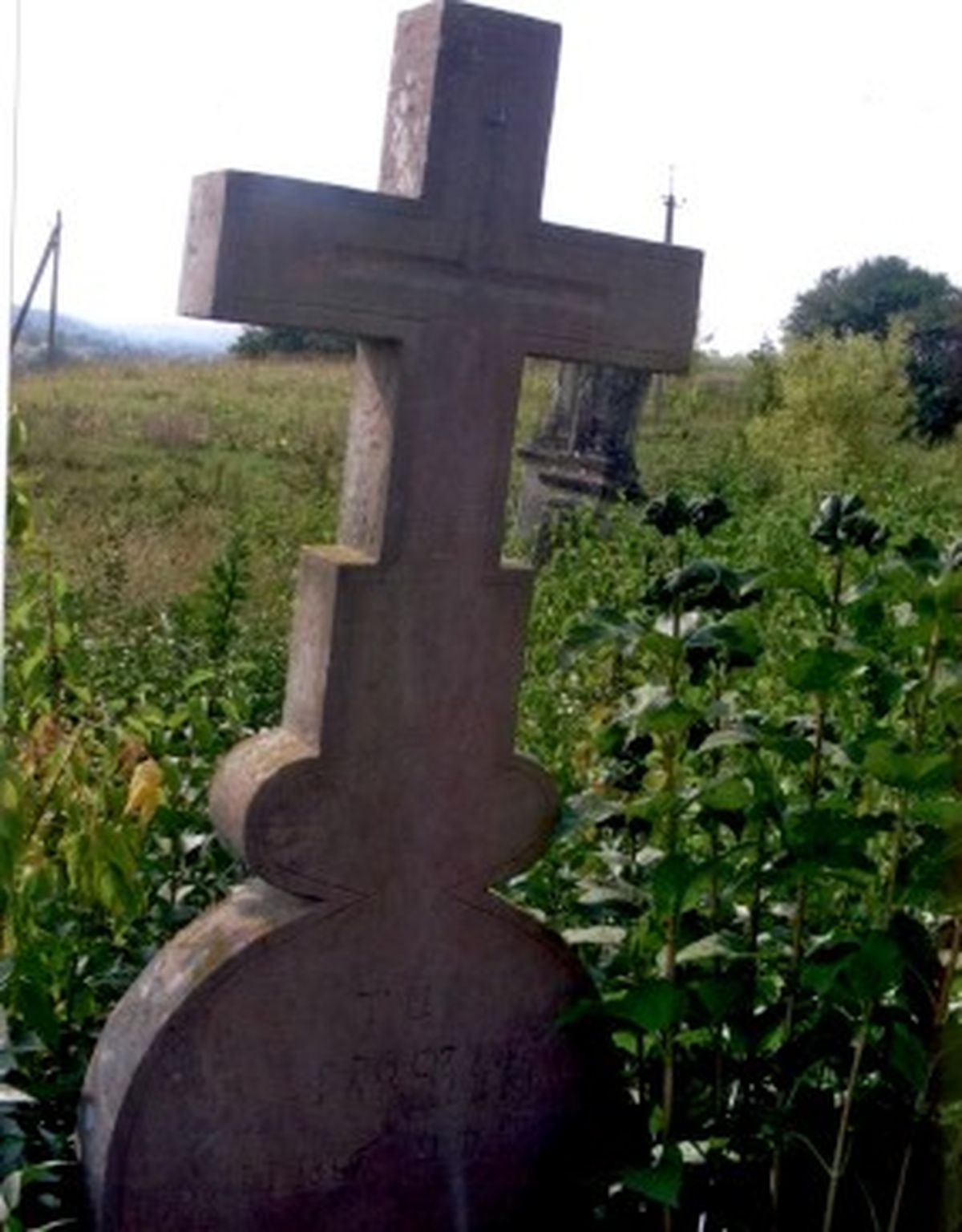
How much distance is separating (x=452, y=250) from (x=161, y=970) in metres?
1.00

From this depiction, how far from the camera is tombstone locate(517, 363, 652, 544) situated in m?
9.82

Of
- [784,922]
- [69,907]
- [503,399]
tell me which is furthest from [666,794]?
[69,907]

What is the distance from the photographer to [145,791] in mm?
2986

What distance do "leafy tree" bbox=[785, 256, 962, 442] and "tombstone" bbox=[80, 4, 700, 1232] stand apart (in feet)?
56.1

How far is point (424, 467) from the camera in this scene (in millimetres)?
2527

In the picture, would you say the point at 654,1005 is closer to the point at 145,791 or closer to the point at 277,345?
the point at 145,791

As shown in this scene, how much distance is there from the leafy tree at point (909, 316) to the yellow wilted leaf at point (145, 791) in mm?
16955

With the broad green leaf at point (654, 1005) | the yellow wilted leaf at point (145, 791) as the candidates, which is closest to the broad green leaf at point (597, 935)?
the broad green leaf at point (654, 1005)

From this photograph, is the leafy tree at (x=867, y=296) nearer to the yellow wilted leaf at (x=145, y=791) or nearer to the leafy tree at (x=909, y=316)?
the leafy tree at (x=909, y=316)

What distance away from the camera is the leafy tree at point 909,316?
2109 cm

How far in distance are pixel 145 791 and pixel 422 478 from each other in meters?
0.77

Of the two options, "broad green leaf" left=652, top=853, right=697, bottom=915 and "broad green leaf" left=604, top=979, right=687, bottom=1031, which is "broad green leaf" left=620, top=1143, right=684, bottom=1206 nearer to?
"broad green leaf" left=604, top=979, right=687, bottom=1031

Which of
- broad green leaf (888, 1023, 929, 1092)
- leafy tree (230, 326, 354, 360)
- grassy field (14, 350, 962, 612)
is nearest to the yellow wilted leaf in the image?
broad green leaf (888, 1023, 929, 1092)

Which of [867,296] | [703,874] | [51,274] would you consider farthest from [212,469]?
[867,296]
